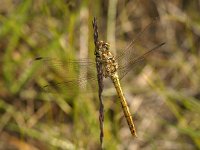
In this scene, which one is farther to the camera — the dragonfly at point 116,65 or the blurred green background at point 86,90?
the blurred green background at point 86,90

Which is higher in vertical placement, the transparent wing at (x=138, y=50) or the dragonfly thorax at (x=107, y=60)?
the transparent wing at (x=138, y=50)

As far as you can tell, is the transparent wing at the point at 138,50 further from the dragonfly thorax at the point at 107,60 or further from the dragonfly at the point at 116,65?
the dragonfly thorax at the point at 107,60

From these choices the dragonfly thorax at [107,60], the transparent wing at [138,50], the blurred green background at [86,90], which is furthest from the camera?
the blurred green background at [86,90]

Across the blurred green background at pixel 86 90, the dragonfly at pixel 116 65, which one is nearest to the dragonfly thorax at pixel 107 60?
the dragonfly at pixel 116 65

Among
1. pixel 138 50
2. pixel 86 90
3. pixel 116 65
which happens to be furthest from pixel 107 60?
pixel 138 50

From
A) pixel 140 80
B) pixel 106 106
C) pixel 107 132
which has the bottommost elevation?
pixel 107 132

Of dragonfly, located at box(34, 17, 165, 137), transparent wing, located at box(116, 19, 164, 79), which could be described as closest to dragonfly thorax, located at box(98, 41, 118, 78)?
dragonfly, located at box(34, 17, 165, 137)

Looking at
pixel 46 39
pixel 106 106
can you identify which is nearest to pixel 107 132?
pixel 106 106

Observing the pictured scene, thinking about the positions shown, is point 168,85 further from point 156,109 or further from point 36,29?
point 36,29
